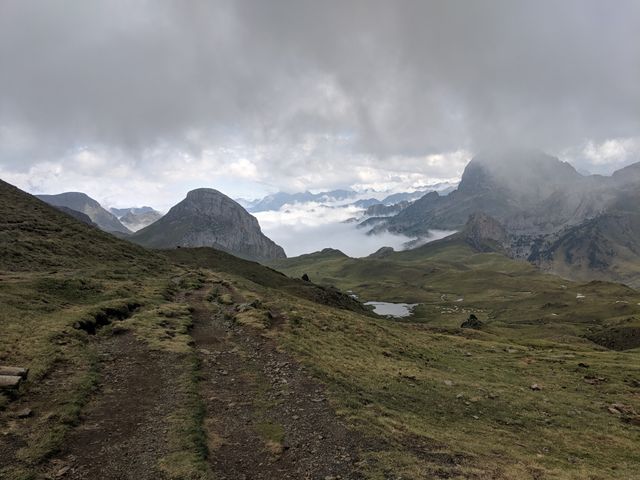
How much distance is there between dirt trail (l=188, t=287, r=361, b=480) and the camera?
65.1 ft

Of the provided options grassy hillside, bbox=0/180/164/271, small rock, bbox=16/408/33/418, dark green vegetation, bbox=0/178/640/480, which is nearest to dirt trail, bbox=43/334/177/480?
dark green vegetation, bbox=0/178/640/480

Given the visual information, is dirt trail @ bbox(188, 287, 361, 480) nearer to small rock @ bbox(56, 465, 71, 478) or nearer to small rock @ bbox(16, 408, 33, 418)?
small rock @ bbox(56, 465, 71, 478)

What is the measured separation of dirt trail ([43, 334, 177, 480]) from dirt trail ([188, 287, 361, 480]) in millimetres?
2757

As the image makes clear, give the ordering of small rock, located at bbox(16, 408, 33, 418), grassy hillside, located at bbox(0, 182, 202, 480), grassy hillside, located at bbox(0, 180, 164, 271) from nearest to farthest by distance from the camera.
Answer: grassy hillside, located at bbox(0, 182, 202, 480), small rock, located at bbox(16, 408, 33, 418), grassy hillside, located at bbox(0, 180, 164, 271)

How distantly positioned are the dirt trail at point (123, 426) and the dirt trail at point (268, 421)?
276 centimetres

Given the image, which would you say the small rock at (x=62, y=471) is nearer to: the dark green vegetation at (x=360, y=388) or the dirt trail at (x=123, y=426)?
the dirt trail at (x=123, y=426)

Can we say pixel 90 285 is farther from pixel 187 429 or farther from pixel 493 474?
pixel 493 474

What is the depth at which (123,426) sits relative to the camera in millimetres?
23094

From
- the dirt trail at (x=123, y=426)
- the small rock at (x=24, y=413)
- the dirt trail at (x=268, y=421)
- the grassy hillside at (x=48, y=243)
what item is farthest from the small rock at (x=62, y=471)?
the grassy hillside at (x=48, y=243)

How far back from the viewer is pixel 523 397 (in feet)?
126

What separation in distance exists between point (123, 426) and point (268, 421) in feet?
26.0

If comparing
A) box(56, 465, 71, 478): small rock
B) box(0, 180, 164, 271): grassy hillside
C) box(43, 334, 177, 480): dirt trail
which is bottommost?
box(56, 465, 71, 478): small rock

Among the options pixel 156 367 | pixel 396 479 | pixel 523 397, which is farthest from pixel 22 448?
pixel 523 397

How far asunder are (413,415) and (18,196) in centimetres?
→ 13471
